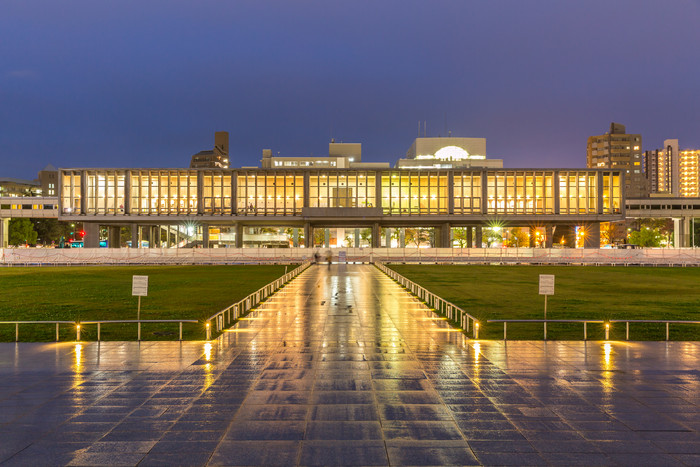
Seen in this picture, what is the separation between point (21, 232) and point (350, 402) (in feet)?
462

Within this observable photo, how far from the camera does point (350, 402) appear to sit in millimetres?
11422

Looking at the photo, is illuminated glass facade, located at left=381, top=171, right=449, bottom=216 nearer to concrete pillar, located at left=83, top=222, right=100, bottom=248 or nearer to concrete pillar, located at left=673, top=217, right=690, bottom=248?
concrete pillar, located at left=83, top=222, right=100, bottom=248

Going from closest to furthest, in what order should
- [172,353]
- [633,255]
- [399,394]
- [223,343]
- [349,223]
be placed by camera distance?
1. [399,394]
2. [172,353]
3. [223,343]
4. [633,255]
5. [349,223]

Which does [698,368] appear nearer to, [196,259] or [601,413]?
[601,413]

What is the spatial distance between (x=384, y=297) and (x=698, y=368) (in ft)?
65.2

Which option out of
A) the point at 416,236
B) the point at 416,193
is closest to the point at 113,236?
the point at 416,193

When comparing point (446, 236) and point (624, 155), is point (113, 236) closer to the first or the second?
point (446, 236)

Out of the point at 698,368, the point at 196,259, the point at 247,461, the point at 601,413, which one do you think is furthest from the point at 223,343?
the point at 196,259

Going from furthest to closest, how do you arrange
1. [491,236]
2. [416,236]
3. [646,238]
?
[416,236] < [491,236] < [646,238]

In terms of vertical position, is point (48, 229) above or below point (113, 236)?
above

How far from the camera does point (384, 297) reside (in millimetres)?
33000

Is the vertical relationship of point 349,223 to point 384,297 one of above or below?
above

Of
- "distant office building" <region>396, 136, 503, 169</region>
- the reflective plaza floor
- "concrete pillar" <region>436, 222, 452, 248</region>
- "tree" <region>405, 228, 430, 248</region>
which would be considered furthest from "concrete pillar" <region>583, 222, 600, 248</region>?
the reflective plaza floor

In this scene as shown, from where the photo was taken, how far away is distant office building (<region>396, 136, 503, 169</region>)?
162 m
